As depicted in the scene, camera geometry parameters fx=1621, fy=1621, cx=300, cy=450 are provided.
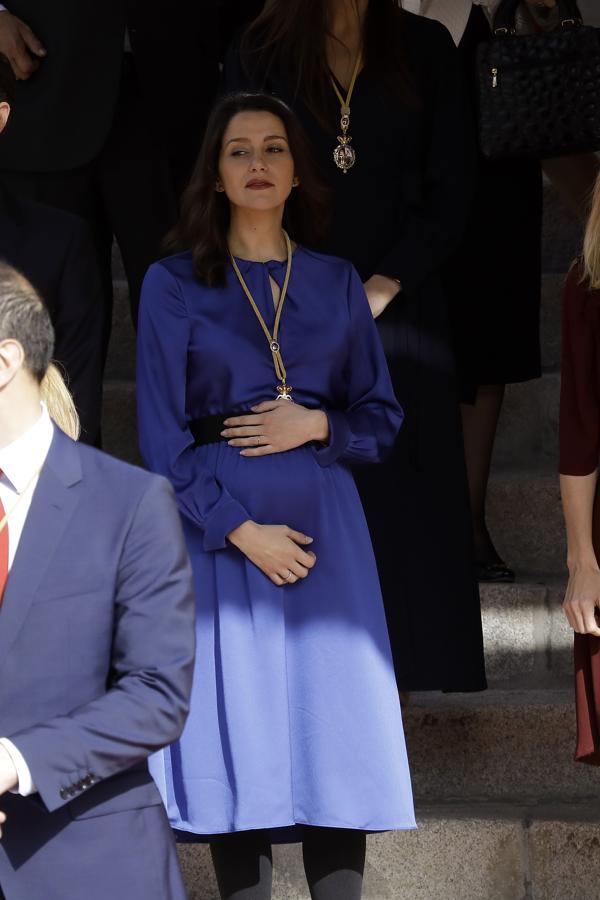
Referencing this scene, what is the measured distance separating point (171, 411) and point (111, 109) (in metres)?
1.09

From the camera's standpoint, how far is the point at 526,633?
446 cm

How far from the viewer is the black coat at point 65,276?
11.9 ft

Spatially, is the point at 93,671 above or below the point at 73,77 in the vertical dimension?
below

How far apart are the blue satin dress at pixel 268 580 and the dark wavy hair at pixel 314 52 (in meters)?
0.64

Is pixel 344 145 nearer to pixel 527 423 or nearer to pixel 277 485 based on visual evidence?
pixel 277 485

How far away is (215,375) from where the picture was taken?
11.3 feet

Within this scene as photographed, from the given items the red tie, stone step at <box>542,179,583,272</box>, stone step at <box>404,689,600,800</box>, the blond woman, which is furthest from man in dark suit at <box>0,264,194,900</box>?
stone step at <box>542,179,583,272</box>

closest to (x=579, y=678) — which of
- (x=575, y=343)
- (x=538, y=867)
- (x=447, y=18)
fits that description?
(x=575, y=343)

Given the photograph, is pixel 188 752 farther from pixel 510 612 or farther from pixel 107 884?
pixel 510 612

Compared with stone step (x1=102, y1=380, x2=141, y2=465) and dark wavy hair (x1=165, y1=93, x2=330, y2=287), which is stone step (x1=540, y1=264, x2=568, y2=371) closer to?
stone step (x1=102, y1=380, x2=141, y2=465)

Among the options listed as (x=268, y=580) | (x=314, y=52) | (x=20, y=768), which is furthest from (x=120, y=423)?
(x=20, y=768)

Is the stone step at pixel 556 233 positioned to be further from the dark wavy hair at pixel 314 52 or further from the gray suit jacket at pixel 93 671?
the gray suit jacket at pixel 93 671

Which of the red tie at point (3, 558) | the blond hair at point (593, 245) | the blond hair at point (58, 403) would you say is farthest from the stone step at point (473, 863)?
the red tie at point (3, 558)

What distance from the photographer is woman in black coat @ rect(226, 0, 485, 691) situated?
3.95 m
